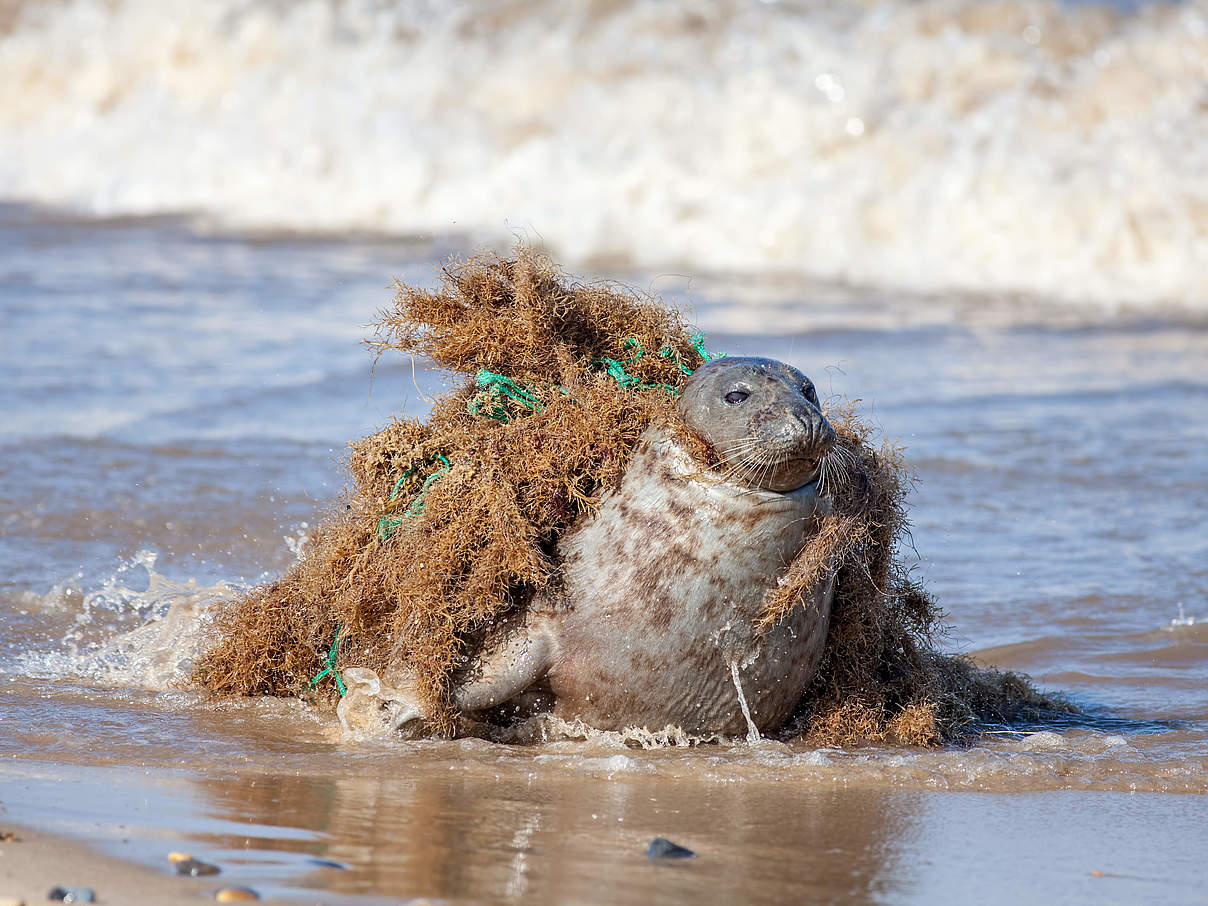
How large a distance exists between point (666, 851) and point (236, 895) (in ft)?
3.25

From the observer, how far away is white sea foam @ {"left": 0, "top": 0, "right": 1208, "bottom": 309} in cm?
1543

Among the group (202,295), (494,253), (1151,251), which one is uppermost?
(1151,251)

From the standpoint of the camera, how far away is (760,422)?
3.99m

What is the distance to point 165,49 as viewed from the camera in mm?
21625

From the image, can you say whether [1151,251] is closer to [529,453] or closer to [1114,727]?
[1114,727]

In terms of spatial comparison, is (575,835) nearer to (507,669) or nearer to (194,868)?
(507,669)

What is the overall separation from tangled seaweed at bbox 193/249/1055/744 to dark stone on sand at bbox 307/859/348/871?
0.89 metres

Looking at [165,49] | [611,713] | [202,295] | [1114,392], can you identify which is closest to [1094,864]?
[611,713]

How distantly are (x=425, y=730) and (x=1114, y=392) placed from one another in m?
7.60

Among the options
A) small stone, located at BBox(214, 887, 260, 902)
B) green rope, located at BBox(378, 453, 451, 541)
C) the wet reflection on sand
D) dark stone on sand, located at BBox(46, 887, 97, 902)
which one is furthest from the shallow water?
green rope, located at BBox(378, 453, 451, 541)

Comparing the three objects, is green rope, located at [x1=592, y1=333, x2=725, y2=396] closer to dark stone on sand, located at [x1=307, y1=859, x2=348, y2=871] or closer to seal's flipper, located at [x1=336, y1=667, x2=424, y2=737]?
seal's flipper, located at [x1=336, y1=667, x2=424, y2=737]

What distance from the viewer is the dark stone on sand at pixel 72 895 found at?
300cm

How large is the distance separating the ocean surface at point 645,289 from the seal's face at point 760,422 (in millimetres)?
880

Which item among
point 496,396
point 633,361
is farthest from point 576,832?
point 633,361
